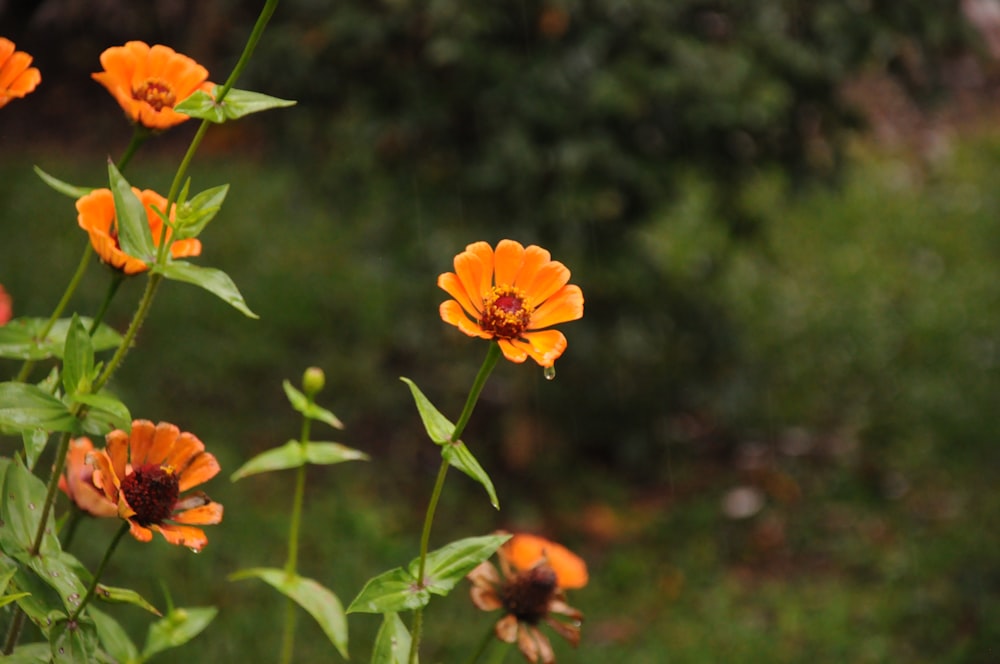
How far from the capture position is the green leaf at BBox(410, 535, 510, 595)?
1.12 metres

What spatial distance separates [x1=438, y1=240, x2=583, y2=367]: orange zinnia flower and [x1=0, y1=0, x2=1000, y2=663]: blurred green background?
2107 mm

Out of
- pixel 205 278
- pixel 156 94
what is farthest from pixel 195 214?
pixel 156 94

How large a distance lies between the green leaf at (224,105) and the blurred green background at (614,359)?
2.14 m

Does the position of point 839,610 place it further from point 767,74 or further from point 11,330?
point 11,330

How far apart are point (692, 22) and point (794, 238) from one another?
2939 mm

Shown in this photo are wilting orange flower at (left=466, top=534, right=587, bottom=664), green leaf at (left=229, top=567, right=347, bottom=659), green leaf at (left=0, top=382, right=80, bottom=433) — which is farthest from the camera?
green leaf at (left=229, top=567, right=347, bottom=659)

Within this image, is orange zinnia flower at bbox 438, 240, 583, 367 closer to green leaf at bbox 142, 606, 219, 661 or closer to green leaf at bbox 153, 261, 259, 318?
green leaf at bbox 153, 261, 259, 318

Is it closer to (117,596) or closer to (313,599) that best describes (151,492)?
(117,596)

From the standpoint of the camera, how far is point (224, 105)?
1.13 m

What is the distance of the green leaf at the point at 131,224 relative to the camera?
107cm

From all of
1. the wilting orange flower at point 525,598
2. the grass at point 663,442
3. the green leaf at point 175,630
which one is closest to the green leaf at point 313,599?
the green leaf at point 175,630

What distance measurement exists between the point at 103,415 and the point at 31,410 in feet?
0.24

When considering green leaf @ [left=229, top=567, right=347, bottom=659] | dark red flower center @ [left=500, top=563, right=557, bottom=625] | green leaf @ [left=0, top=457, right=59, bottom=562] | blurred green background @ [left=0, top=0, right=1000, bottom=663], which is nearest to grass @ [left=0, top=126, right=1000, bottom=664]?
blurred green background @ [left=0, top=0, right=1000, bottom=663]

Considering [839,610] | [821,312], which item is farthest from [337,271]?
[839,610]
